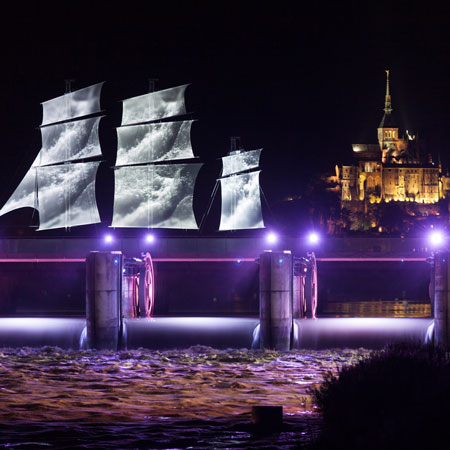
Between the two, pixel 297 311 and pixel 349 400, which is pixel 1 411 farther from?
pixel 297 311

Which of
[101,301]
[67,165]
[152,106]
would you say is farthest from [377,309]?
[101,301]

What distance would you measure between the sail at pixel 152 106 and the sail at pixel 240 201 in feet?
41.4

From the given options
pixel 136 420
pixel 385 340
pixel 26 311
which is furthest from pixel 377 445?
pixel 26 311

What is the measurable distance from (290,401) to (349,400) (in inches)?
322

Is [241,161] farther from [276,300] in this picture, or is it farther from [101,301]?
[276,300]

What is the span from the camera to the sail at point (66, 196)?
82625mm

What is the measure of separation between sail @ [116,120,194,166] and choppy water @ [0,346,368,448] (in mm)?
44423

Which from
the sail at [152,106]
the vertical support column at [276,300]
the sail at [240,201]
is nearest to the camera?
the vertical support column at [276,300]

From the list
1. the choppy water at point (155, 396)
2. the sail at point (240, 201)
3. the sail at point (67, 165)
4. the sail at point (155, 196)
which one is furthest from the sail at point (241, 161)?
the choppy water at point (155, 396)

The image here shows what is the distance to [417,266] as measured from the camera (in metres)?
65.3

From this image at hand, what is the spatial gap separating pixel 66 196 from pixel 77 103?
28.2ft

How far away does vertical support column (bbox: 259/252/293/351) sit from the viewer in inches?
1515

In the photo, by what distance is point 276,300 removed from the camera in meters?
38.5

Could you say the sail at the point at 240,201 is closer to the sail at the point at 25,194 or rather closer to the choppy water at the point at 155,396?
the sail at the point at 25,194
